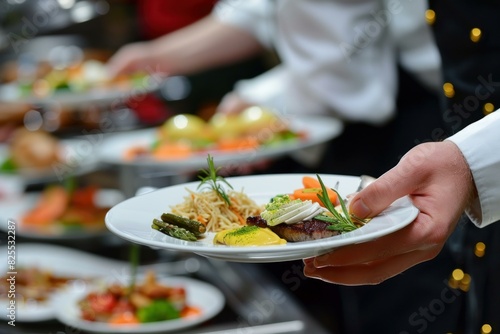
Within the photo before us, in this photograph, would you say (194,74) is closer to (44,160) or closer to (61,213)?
(44,160)

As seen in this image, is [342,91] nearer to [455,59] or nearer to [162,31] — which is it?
[455,59]

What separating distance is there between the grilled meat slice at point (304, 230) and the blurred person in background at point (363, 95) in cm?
101

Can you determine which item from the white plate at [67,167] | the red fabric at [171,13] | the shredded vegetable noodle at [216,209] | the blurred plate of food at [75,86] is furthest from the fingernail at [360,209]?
the red fabric at [171,13]

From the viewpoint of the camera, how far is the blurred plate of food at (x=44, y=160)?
2.38 metres

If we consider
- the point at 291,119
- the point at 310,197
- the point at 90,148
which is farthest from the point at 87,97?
the point at 310,197

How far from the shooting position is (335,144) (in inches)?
90.0

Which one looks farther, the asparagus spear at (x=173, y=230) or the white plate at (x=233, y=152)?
the white plate at (x=233, y=152)

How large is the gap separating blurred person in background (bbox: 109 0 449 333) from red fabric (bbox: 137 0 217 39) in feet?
4.11

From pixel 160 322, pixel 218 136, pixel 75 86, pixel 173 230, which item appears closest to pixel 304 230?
pixel 173 230

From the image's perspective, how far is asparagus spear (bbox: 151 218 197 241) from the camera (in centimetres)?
100

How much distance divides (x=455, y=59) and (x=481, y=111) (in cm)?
10

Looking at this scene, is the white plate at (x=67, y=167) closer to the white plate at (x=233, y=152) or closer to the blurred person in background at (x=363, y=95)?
the white plate at (x=233, y=152)

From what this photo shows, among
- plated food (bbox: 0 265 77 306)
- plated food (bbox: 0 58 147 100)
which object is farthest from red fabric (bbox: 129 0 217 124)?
plated food (bbox: 0 265 77 306)

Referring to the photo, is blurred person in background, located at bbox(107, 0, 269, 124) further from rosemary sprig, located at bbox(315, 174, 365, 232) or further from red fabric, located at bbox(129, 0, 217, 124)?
rosemary sprig, located at bbox(315, 174, 365, 232)
